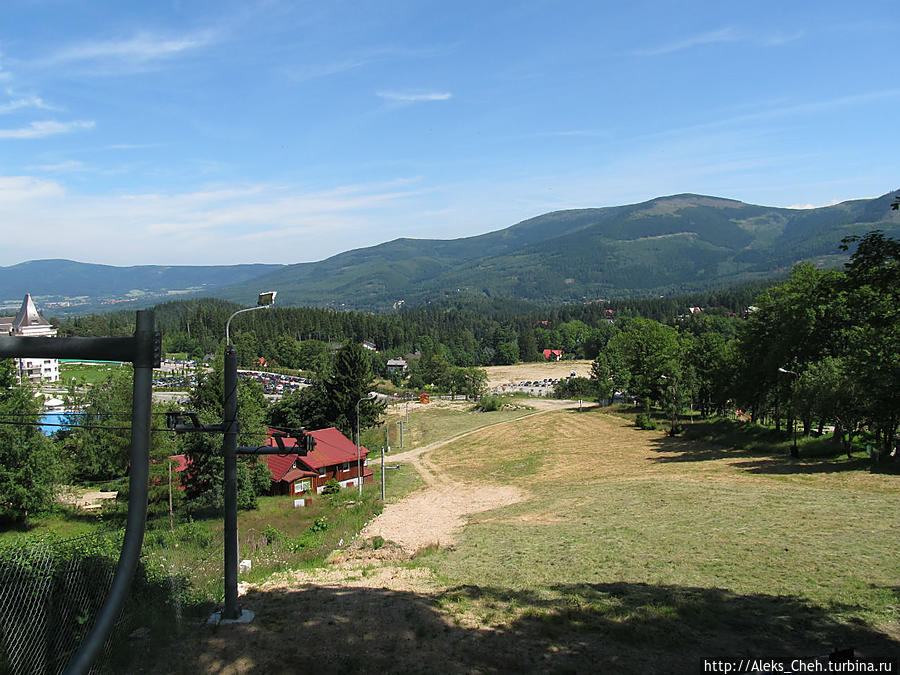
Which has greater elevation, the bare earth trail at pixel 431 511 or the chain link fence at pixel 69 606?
the chain link fence at pixel 69 606

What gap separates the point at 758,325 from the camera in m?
37.8

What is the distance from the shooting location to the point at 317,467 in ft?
122

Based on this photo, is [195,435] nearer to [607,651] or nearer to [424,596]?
[424,596]

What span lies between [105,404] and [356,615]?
151ft

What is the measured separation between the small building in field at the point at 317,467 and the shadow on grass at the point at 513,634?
24.2 metres

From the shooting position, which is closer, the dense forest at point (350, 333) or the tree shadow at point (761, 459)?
the tree shadow at point (761, 459)

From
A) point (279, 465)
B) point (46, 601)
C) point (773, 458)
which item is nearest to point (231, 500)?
point (46, 601)

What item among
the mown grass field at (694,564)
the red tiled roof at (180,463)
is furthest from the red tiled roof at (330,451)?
the mown grass field at (694,564)

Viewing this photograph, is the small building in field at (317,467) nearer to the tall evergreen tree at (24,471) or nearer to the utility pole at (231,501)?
the tall evergreen tree at (24,471)

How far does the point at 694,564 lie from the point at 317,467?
27844 mm

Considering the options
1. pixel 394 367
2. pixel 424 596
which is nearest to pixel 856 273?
pixel 424 596

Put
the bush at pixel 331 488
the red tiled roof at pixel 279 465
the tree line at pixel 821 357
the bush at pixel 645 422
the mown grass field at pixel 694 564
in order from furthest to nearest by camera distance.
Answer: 1. the bush at pixel 645 422
2. the bush at pixel 331 488
3. the red tiled roof at pixel 279 465
4. the tree line at pixel 821 357
5. the mown grass field at pixel 694 564

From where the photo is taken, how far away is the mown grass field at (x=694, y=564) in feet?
29.5

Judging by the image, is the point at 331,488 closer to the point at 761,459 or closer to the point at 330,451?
the point at 330,451
